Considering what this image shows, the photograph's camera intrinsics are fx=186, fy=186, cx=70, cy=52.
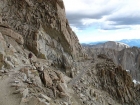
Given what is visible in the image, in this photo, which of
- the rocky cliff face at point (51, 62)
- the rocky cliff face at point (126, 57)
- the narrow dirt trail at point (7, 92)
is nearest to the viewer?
the narrow dirt trail at point (7, 92)

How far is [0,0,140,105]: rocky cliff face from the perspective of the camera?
63.8 feet

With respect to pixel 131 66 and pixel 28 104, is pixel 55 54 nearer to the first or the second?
pixel 28 104

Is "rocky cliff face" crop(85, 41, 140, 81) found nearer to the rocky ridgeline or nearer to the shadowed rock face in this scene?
the rocky ridgeline

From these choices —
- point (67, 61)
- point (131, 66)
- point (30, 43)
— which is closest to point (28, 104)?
point (30, 43)

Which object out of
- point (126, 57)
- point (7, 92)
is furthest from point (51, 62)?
point (126, 57)

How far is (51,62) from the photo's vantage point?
35531 mm

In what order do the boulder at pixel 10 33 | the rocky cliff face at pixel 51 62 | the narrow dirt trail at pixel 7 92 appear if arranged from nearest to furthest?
1. the narrow dirt trail at pixel 7 92
2. the rocky cliff face at pixel 51 62
3. the boulder at pixel 10 33

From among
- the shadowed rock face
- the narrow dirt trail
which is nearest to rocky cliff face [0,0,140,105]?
the shadowed rock face

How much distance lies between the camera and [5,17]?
35125mm

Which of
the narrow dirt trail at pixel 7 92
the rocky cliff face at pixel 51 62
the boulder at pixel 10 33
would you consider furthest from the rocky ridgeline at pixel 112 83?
the narrow dirt trail at pixel 7 92

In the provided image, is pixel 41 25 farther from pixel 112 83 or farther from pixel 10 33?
pixel 112 83

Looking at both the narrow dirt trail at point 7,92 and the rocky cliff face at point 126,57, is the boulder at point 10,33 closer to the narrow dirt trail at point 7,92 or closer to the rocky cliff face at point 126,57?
the narrow dirt trail at point 7,92

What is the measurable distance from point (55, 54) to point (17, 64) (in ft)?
55.1

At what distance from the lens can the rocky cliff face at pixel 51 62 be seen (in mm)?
19438
